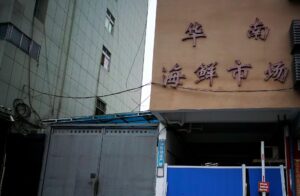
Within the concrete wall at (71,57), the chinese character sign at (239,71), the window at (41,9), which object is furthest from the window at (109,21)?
the chinese character sign at (239,71)

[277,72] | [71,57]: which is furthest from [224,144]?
[71,57]

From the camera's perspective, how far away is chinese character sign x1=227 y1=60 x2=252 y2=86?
10703mm

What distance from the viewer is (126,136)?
1300 cm

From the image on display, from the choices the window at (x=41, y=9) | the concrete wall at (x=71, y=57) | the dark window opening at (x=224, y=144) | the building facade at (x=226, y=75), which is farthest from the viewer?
the window at (x=41, y=9)

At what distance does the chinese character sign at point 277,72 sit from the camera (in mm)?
10367

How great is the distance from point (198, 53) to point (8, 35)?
811 centimetres

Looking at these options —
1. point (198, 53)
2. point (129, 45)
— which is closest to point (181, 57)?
point (198, 53)

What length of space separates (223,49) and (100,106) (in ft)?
39.5

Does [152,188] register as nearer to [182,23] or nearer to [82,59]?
[182,23]

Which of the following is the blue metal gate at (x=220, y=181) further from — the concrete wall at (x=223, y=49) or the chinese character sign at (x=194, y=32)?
the chinese character sign at (x=194, y=32)

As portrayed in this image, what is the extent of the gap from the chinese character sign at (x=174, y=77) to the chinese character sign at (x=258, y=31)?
2.44 m

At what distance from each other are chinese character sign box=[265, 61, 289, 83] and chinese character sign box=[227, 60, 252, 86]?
1.90 ft

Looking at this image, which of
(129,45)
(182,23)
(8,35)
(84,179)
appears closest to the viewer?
(182,23)

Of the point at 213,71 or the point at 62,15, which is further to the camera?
the point at 62,15
